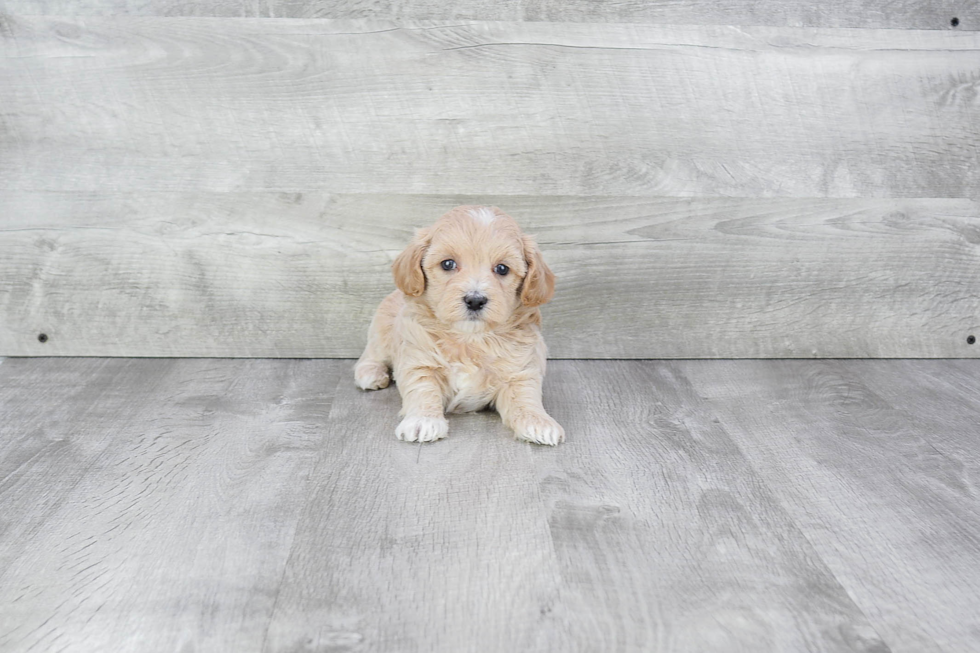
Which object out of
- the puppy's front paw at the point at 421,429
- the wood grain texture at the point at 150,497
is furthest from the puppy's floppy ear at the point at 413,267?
the wood grain texture at the point at 150,497

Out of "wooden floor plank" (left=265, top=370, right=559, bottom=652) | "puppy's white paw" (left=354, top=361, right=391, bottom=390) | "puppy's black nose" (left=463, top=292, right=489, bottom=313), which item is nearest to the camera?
"wooden floor plank" (left=265, top=370, right=559, bottom=652)

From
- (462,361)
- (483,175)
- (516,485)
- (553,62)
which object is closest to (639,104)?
(553,62)

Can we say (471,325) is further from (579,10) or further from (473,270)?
(579,10)

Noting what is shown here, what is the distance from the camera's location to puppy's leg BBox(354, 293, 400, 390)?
2293mm

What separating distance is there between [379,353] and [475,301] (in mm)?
532

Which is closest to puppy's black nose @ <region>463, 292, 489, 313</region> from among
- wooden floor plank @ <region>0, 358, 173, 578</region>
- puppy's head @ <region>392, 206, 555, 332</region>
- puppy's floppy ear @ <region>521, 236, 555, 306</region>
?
puppy's head @ <region>392, 206, 555, 332</region>

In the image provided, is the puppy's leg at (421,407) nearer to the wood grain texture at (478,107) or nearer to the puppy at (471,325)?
the puppy at (471,325)

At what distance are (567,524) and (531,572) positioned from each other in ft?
0.60

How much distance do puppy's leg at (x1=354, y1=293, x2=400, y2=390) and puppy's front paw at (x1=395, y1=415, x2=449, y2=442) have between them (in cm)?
37

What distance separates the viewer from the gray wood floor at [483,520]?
4.17 ft

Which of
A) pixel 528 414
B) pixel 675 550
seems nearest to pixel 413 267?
pixel 528 414

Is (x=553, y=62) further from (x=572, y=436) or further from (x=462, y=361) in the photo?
(x=572, y=436)

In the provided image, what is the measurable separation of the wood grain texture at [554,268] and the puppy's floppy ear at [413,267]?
1.74ft

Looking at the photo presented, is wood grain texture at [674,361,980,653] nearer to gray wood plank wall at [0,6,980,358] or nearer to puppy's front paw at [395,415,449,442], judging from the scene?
gray wood plank wall at [0,6,980,358]
